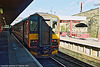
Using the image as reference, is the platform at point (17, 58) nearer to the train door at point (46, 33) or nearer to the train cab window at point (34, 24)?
the train door at point (46, 33)

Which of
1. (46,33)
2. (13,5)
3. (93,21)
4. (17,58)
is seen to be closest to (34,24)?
(46,33)

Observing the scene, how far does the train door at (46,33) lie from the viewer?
8.49 m

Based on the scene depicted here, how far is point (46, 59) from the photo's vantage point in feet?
30.8

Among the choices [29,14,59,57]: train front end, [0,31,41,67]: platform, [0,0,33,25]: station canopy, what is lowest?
[0,31,41,67]: platform

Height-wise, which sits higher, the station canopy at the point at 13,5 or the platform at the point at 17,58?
the station canopy at the point at 13,5

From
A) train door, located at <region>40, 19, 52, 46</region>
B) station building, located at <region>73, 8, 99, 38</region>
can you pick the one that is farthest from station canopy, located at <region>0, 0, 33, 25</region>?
station building, located at <region>73, 8, 99, 38</region>

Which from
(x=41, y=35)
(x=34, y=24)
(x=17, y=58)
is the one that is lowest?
(x=17, y=58)

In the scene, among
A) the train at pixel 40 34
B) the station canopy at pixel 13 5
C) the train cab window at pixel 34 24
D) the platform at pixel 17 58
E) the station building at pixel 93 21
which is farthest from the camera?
the station building at pixel 93 21

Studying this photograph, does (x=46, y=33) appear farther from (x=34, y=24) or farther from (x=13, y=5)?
(x=13, y=5)

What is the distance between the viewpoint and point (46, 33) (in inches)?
340

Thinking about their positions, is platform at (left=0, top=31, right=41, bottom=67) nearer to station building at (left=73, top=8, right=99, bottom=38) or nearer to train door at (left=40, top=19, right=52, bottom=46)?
train door at (left=40, top=19, right=52, bottom=46)

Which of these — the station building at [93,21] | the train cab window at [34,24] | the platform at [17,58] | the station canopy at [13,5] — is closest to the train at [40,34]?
the train cab window at [34,24]

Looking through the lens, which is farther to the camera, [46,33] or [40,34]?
[46,33]

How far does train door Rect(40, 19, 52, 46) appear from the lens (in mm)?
8492
